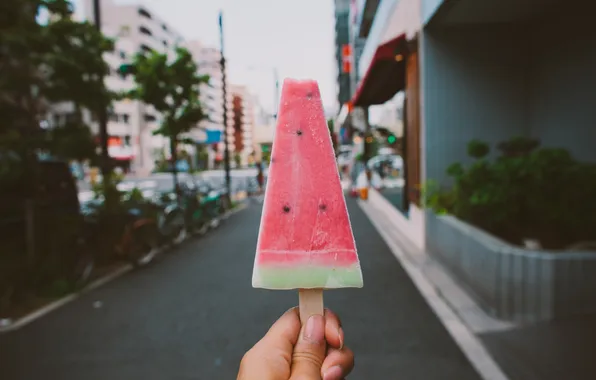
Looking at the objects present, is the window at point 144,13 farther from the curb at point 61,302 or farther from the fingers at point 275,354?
the fingers at point 275,354

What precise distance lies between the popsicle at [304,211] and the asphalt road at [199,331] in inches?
124

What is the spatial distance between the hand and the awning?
10320mm

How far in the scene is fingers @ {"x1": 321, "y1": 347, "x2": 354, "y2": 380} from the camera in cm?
125

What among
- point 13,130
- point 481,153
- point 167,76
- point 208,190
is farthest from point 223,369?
point 167,76

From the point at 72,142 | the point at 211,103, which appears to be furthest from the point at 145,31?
the point at 72,142

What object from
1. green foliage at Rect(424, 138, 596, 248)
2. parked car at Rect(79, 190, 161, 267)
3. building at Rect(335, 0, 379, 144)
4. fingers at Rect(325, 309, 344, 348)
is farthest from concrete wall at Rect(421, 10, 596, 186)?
building at Rect(335, 0, 379, 144)

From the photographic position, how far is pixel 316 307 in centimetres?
139

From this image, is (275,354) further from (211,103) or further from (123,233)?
(211,103)

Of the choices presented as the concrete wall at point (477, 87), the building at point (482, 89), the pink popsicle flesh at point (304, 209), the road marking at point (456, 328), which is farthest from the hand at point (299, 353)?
the concrete wall at point (477, 87)

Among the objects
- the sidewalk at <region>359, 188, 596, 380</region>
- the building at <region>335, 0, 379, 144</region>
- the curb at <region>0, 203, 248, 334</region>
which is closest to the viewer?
the sidewalk at <region>359, 188, 596, 380</region>

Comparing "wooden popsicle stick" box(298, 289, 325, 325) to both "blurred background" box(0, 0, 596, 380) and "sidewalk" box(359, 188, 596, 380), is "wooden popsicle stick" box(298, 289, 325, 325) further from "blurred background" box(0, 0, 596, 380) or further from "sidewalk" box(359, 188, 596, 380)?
"sidewalk" box(359, 188, 596, 380)

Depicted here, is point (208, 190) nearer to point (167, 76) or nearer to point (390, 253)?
point (167, 76)

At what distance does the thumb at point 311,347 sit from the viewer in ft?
4.22

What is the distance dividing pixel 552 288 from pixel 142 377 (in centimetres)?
396
